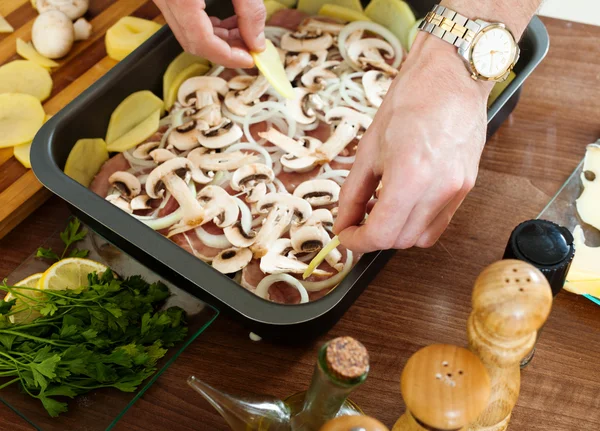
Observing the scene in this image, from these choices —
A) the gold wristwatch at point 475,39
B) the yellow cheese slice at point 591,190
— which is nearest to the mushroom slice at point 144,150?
the gold wristwatch at point 475,39

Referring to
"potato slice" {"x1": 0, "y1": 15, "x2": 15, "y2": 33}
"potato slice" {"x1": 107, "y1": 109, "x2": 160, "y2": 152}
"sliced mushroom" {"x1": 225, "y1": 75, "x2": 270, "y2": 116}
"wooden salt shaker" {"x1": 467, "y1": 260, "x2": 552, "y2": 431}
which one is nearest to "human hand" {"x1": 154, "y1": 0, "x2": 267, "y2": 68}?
"sliced mushroom" {"x1": 225, "y1": 75, "x2": 270, "y2": 116}

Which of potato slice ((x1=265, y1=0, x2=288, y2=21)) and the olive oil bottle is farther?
potato slice ((x1=265, y1=0, x2=288, y2=21))

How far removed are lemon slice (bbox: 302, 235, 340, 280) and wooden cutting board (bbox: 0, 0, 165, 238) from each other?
0.70m

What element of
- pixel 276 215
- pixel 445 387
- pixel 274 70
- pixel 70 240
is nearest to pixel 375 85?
pixel 274 70

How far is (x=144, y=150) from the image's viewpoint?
158cm

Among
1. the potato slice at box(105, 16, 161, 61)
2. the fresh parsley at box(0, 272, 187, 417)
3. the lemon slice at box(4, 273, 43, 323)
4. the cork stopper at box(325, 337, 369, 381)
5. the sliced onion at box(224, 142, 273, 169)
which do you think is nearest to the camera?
the cork stopper at box(325, 337, 369, 381)

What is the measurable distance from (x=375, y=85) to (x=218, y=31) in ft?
1.41

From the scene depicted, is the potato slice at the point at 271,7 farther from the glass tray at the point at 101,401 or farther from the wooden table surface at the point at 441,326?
the glass tray at the point at 101,401

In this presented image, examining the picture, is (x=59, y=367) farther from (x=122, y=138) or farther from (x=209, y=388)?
(x=122, y=138)

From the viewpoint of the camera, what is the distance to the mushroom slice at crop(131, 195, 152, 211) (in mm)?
1476

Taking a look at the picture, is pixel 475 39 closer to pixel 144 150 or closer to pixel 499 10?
pixel 499 10

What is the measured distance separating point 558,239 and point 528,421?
1.21 feet

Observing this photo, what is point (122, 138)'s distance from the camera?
5.25 feet

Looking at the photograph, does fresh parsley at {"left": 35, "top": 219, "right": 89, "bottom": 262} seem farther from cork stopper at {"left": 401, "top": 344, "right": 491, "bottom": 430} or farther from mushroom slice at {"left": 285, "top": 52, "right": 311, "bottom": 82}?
cork stopper at {"left": 401, "top": 344, "right": 491, "bottom": 430}
